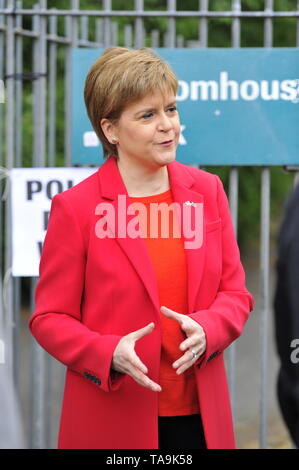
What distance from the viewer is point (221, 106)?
3.54m

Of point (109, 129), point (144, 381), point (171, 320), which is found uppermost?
point (109, 129)

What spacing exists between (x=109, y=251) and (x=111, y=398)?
0.44 metres

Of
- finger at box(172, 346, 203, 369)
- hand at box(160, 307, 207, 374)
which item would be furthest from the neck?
finger at box(172, 346, 203, 369)

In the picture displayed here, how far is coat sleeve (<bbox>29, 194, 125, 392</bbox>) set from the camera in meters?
2.51

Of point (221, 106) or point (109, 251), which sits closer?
point (109, 251)

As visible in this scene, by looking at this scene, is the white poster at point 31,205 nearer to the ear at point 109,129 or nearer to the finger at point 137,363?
the ear at point 109,129

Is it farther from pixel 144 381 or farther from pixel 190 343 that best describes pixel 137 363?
pixel 190 343

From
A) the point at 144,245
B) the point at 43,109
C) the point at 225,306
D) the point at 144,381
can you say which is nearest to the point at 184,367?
the point at 144,381

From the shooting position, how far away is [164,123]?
255 centimetres

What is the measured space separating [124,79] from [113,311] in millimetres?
679

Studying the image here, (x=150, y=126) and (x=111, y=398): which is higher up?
(x=150, y=126)

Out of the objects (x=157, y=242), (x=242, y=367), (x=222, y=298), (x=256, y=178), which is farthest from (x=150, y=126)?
(x=256, y=178)

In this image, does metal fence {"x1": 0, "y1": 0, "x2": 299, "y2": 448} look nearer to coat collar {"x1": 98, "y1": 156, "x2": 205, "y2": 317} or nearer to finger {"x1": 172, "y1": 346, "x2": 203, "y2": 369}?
coat collar {"x1": 98, "y1": 156, "x2": 205, "y2": 317}
